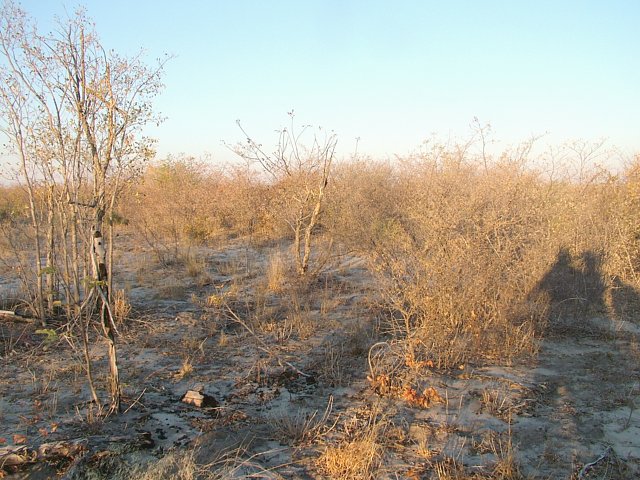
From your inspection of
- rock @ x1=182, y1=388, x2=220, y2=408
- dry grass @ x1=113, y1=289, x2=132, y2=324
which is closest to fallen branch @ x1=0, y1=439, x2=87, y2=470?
rock @ x1=182, y1=388, x2=220, y2=408

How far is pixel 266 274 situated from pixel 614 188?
21.9ft

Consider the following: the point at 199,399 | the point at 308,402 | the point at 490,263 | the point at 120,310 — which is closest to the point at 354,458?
the point at 308,402

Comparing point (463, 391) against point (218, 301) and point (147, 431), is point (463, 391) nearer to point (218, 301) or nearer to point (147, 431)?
point (147, 431)

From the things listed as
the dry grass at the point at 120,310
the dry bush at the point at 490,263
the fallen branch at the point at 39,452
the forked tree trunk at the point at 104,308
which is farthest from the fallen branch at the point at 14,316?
the dry bush at the point at 490,263

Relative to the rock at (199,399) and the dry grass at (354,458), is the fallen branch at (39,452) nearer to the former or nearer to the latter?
the rock at (199,399)

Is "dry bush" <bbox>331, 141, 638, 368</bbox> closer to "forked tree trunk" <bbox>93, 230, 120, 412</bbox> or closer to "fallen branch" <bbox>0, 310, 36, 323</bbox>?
"forked tree trunk" <bbox>93, 230, 120, 412</bbox>

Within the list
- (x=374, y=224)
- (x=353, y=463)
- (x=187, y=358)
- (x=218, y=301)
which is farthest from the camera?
(x=374, y=224)

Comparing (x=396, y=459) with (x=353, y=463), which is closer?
(x=353, y=463)

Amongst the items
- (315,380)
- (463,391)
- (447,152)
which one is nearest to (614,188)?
(447,152)

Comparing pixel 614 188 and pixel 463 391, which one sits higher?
pixel 614 188

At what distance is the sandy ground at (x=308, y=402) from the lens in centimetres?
283

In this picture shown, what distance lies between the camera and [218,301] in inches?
230

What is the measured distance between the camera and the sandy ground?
2.83m

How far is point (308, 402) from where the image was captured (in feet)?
12.1
